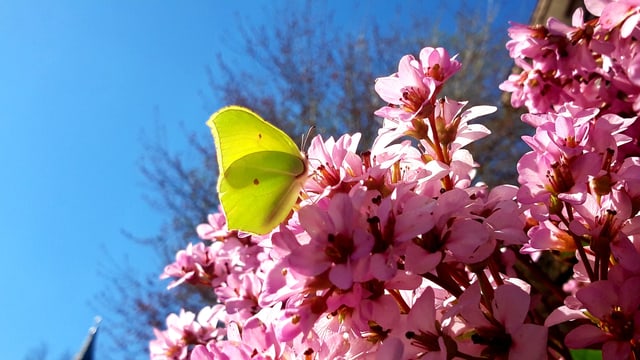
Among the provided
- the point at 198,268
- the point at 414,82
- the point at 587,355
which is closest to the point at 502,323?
the point at 414,82

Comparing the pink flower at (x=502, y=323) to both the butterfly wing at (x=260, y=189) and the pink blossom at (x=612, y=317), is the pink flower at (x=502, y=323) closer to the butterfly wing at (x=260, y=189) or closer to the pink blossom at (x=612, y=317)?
the pink blossom at (x=612, y=317)

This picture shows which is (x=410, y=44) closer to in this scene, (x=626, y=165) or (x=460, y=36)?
(x=460, y=36)

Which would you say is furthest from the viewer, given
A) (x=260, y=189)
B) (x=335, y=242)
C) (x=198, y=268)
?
(x=198, y=268)

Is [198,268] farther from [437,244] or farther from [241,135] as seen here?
[437,244]

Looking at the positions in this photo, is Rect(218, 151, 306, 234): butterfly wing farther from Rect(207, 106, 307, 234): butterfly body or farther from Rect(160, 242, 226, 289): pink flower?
Rect(160, 242, 226, 289): pink flower

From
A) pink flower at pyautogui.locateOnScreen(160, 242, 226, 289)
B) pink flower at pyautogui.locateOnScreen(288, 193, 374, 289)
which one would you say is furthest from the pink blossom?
pink flower at pyautogui.locateOnScreen(160, 242, 226, 289)
